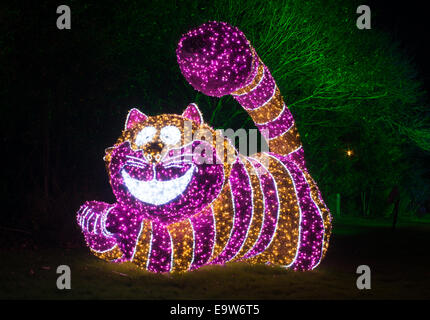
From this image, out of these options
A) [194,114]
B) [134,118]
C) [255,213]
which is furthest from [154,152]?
[255,213]

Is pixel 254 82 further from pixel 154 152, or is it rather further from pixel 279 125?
pixel 154 152

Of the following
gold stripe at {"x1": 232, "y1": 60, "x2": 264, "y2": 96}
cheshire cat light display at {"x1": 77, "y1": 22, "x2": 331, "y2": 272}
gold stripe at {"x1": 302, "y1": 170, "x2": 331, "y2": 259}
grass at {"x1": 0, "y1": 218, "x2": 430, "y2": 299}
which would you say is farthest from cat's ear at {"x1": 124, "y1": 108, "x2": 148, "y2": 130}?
gold stripe at {"x1": 302, "y1": 170, "x2": 331, "y2": 259}

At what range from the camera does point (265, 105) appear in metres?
7.67

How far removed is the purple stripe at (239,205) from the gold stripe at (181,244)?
0.64m

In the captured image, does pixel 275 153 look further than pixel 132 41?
No

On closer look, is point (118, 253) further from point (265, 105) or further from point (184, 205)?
point (265, 105)

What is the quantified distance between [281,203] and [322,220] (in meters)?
0.64

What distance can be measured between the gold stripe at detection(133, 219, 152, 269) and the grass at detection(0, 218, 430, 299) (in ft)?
0.98

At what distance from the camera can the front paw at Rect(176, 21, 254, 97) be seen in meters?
6.55

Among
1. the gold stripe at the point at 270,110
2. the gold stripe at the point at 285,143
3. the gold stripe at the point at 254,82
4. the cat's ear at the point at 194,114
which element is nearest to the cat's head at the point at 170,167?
the cat's ear at the point at 194,114

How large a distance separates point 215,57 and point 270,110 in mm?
1582

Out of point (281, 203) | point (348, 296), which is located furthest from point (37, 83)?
point (348, 296)

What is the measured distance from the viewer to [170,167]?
242 inches

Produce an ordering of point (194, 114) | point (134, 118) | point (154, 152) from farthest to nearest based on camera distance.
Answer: point (134, 118)
point (194, 114)
point (154, 152)
